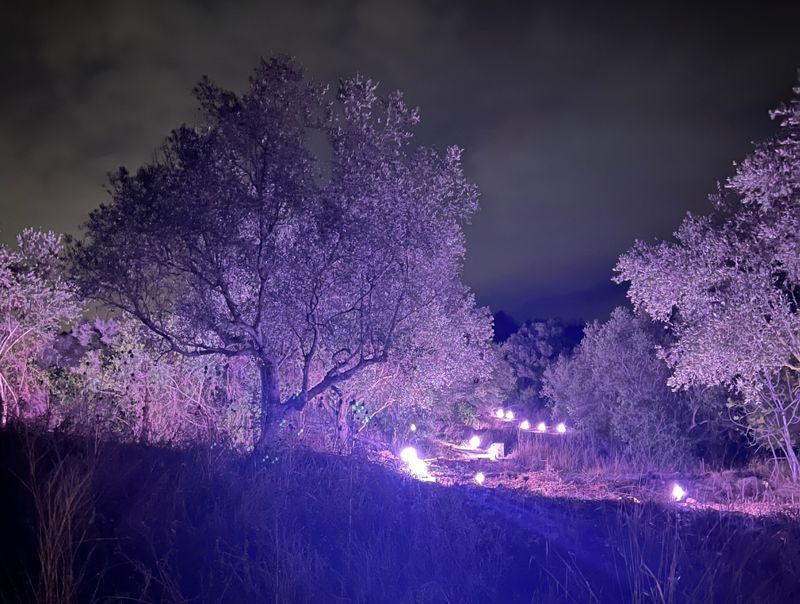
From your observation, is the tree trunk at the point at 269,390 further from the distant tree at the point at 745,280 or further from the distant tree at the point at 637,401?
the distant tree at the point at 637,401

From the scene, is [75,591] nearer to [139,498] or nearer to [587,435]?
[139,498]

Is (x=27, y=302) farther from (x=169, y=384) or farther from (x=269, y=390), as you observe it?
(x=269, y=390)

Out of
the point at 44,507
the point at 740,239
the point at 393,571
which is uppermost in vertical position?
the point at 740,239

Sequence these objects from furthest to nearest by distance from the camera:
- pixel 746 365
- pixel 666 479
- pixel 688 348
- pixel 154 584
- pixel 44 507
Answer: pixel 666 479, pixel 688 348, pixel 746 365, pixel 44 507, pixel 154 584

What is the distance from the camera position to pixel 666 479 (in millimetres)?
16531

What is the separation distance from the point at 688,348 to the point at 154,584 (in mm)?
14445

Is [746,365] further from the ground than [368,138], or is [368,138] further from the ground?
[368,138]

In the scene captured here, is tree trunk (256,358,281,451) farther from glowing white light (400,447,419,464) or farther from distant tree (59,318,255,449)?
glowing white light (400,447,419,464)

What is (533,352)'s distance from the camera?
5575 cm

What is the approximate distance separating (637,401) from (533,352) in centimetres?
3304

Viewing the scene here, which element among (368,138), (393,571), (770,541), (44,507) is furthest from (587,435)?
(44,507)

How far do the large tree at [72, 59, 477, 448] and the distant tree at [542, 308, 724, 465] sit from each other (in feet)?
35.0

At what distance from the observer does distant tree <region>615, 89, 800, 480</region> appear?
13.1 metres

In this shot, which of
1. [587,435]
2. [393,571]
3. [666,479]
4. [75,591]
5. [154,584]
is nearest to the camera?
[75,591]
